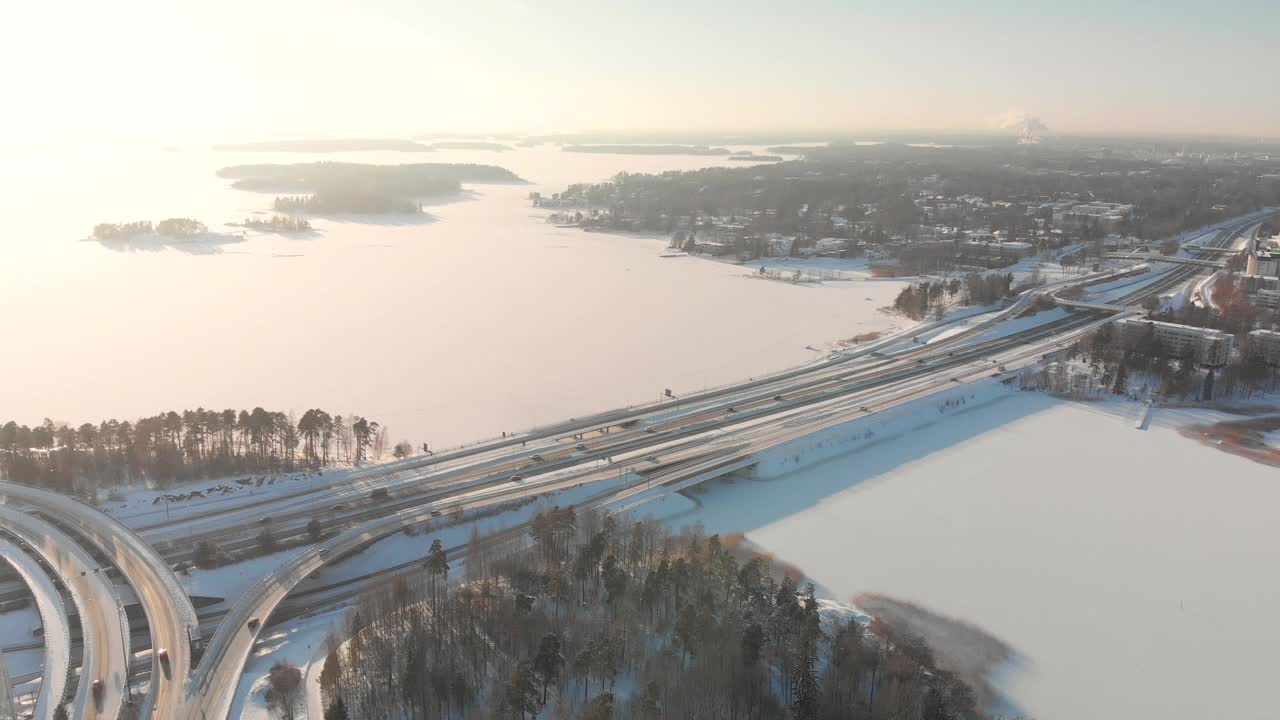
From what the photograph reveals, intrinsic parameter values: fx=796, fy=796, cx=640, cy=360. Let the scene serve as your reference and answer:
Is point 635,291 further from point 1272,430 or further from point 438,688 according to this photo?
point 438,688

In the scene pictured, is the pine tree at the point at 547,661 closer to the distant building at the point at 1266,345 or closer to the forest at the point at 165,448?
the forest at the point at 165,448

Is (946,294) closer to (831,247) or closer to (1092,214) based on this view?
(831,247)

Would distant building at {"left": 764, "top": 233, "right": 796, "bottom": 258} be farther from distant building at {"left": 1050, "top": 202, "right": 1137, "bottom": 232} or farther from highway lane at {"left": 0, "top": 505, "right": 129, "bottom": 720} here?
highway lane at {"left": 0, "top": 505, "right": 129, "bottom": 720}

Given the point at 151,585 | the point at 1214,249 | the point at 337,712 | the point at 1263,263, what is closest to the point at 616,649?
the point at 337,712

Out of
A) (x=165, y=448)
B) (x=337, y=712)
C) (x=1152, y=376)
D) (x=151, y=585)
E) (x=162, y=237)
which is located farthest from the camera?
(x=162, y=237)

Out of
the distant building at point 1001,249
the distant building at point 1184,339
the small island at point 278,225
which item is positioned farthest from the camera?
the small island at point 278,225

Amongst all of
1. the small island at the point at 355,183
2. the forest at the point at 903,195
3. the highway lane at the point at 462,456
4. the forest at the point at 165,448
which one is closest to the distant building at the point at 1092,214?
the forest at the point at 903,195
